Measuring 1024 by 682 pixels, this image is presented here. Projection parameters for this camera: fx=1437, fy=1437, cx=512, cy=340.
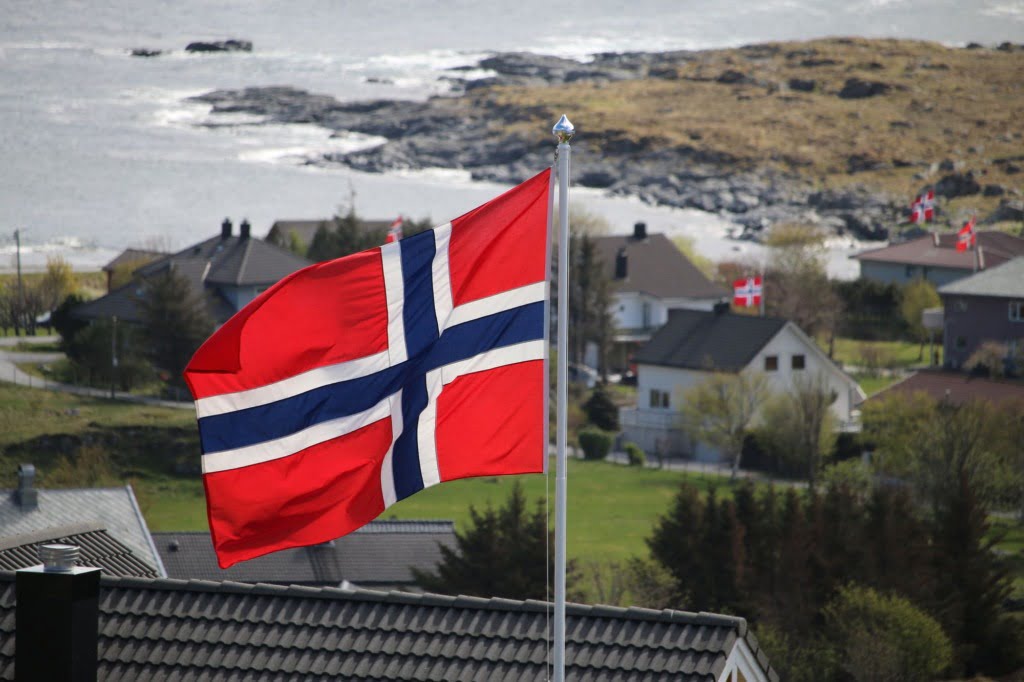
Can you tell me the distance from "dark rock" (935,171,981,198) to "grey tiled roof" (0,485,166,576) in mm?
111308

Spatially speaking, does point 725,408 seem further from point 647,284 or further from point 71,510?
point 71,510

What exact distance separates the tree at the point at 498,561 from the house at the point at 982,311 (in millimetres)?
39307

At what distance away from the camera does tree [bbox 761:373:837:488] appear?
165 ft

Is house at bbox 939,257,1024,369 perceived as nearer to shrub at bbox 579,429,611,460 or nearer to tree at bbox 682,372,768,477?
tree at bbox 682,372,768,477

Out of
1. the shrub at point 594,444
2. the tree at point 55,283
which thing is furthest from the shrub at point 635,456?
the tree at point 55,283

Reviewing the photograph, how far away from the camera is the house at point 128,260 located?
6850 cm

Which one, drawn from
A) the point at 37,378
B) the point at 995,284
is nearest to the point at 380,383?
the point at 37,378

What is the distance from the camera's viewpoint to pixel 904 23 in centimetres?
16375

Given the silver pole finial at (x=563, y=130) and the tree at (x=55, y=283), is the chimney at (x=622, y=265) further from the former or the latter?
the silver pole finial at (x=563, y=130)

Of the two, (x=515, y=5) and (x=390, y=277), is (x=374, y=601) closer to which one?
(x=390, y=277)

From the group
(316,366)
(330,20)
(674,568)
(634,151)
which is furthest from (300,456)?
(634,151)

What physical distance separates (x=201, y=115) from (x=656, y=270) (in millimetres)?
31155

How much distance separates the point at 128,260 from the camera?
7094 centimetres

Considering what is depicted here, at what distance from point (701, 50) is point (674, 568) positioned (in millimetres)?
155065
